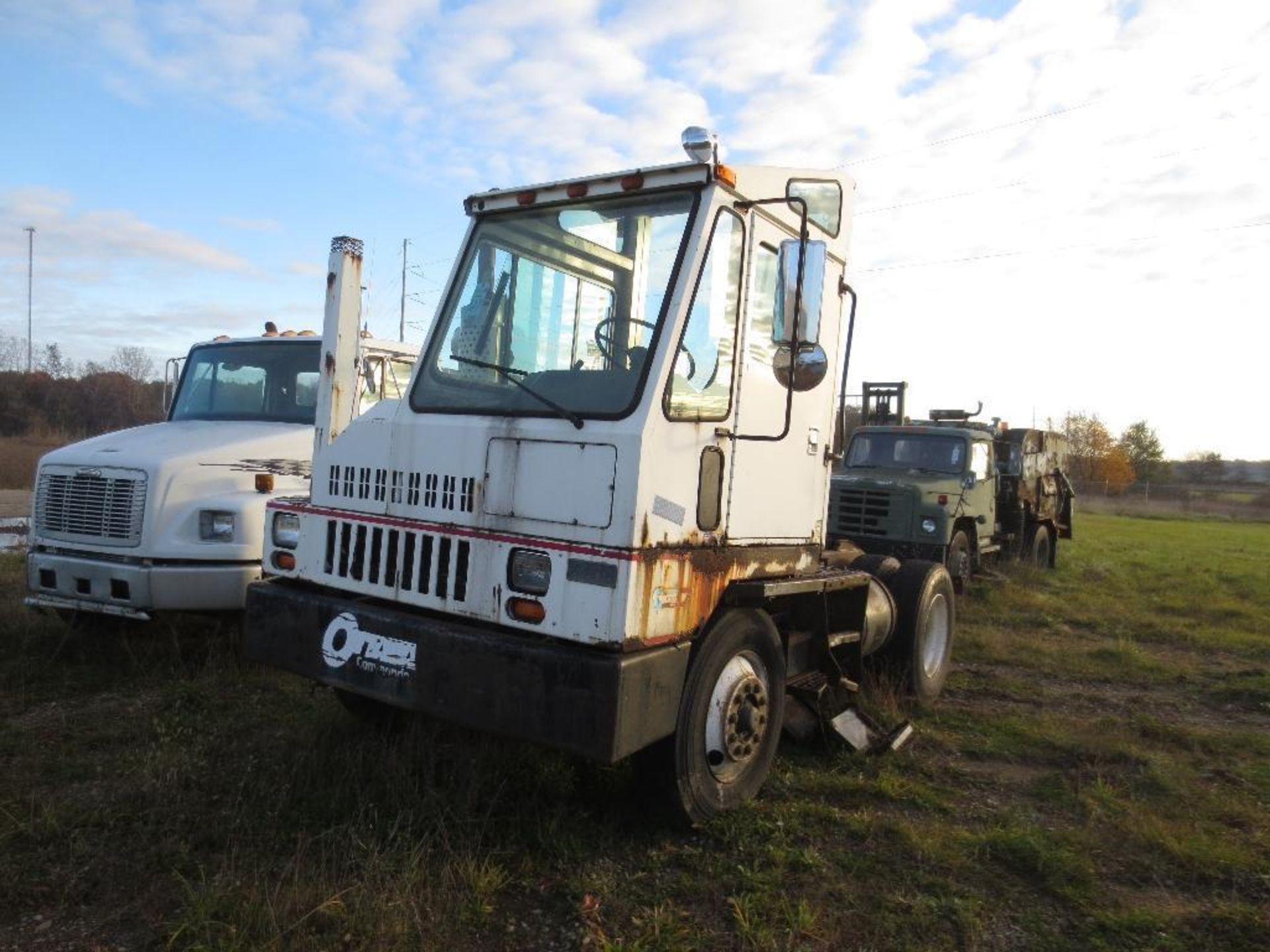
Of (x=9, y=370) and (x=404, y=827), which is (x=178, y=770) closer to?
(x=404, y=827)

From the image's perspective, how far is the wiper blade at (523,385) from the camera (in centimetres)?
349

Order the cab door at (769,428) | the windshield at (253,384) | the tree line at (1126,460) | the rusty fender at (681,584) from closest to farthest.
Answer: the rusty fender at (681,584)
the cab door at (769,428)
the windshield at (253,384)
the tree line at (1126,460)

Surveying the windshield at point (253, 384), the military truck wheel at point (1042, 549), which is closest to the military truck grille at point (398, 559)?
the windshield at point (253, 384)

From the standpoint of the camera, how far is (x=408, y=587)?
12.3ft

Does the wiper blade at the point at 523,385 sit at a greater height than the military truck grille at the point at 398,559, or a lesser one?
greater

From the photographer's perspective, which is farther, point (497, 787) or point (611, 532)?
point (497, 787)

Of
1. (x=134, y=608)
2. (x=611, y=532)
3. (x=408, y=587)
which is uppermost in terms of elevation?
Answer: (x=611, y=532)

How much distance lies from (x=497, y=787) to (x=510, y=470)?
1.47m

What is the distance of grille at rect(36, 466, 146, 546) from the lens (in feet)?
17.9

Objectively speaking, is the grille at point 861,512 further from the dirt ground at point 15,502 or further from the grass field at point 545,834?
the dirt ground at point 15,502

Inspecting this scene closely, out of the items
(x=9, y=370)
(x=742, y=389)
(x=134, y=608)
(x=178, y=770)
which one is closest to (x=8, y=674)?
(x=134, y=608)

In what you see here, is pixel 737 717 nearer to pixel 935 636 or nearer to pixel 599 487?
pixel 599 487

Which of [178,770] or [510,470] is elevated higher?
[510,470]

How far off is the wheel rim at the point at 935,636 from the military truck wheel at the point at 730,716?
8.36 ft
